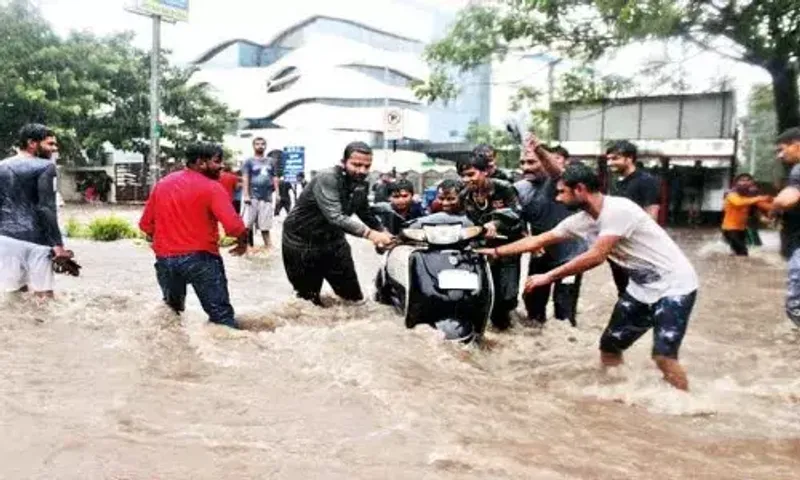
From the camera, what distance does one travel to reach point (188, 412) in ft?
13.3

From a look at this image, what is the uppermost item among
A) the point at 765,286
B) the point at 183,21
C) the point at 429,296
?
A: the point at 183,21

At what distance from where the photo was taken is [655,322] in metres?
4.42

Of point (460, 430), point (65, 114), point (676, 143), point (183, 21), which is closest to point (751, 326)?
point (460, 430)

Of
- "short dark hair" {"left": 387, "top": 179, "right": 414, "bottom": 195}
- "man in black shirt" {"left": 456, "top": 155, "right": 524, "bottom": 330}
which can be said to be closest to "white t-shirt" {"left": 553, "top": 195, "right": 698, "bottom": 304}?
"man in black shirt" {"left": 456, "top": 155, "right": 524, "bottom": 330}

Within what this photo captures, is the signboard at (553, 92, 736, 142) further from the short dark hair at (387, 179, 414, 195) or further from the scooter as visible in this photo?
the scooter

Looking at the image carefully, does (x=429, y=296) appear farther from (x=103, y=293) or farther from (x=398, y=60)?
(x=398, y=60)

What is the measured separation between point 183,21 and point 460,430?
2296 centimetres

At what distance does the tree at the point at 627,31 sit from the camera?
44.5ft

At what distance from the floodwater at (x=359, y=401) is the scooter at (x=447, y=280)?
0.13 metres

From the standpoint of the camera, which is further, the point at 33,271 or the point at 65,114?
the point at 65,114

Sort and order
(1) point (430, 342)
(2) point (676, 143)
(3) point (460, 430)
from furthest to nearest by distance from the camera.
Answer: (2) point (676, 143) < (1) point (430, 342) < (3) point (460, 430)

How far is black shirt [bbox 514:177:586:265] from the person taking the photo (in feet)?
20.3

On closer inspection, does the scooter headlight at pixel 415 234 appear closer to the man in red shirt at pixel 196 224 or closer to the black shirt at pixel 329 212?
the black shirt at pixel 329 212

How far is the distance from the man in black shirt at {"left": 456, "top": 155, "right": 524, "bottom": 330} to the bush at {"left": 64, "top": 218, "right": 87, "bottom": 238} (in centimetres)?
951
